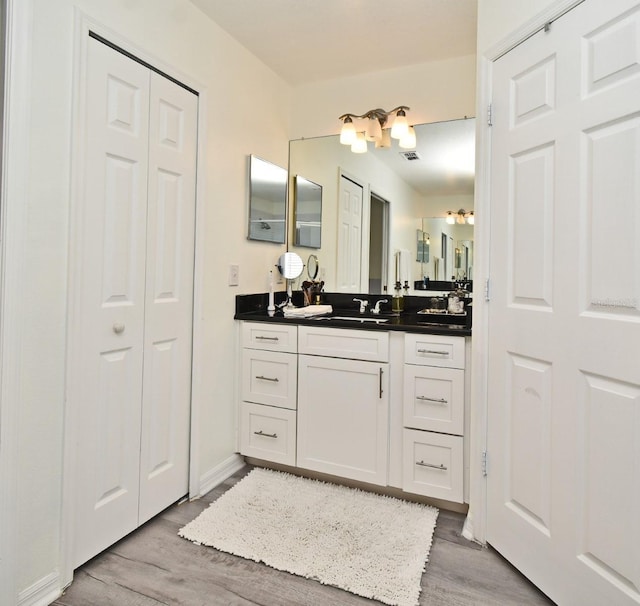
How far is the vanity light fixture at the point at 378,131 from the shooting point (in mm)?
2715

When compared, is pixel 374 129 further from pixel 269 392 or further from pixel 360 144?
pixel 269 392

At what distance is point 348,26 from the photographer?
7.59 ft

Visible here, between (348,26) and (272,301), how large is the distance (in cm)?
156

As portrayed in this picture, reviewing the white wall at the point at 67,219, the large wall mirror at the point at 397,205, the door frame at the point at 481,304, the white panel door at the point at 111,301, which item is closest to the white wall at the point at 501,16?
the door frame at the point at 481,304

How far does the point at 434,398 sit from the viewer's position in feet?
6.89

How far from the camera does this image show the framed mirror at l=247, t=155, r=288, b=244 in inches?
105

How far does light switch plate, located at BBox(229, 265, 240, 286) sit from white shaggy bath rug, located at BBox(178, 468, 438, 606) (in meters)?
1.10

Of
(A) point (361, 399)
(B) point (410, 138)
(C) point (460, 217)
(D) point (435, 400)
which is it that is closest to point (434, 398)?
(D) point (435, 400)

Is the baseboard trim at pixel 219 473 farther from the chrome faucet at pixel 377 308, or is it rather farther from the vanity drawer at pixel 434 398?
the chrome faucet at pixel 377 308

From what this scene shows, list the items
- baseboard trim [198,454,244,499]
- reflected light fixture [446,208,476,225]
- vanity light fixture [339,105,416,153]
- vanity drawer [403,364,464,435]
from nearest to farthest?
vanity drawer [403,364,464,435] < baseboard trim [198,454,244,499] < reflected light fixture [446,208,476,225] < vanity light fixture [339,105,416,153]

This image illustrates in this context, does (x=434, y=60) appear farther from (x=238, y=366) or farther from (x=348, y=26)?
(x=238, y=366)

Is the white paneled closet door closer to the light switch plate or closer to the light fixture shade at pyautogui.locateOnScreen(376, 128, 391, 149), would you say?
the light switch plate

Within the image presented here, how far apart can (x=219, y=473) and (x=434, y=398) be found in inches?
49.0

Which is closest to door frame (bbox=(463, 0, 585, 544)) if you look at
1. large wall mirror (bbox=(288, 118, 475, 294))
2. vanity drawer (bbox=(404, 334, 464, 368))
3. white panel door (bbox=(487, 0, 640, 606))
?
white panel door (bbox=(487, 0, 640, 606))
